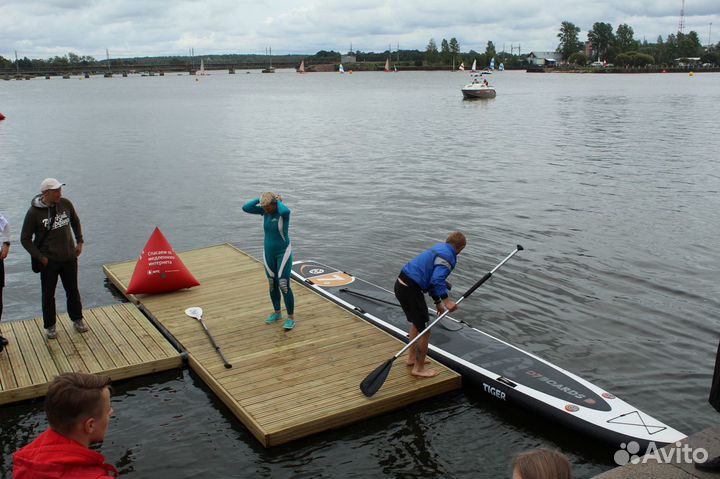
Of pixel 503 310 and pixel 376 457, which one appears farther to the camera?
pixel 503 310

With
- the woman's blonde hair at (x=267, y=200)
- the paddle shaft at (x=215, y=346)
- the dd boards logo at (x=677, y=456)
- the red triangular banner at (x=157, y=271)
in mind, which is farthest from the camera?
the red triangular banner at (x=157, y=271)

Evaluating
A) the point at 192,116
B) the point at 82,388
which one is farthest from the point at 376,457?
the point at 192,116

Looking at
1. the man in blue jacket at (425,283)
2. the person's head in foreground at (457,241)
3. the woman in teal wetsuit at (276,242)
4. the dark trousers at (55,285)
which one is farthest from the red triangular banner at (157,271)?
the person's head in foreground at (457,241)

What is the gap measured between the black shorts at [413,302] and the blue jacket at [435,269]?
0.17 m

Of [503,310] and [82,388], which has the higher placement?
[82,388]

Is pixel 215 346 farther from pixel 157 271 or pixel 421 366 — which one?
pixel 421 366

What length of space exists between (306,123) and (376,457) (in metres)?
48.5

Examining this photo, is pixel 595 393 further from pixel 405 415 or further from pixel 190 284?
pixel 190 284

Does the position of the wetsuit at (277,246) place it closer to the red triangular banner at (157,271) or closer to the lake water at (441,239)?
the lake water at (441,239)

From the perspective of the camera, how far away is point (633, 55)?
19088cm

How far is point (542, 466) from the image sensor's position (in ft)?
9.05

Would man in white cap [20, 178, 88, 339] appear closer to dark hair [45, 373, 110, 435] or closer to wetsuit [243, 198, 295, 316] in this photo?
wetsuit [243, 198, 295, 316]

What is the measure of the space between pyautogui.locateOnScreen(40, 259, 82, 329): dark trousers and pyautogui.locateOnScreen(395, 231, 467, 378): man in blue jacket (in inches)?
195

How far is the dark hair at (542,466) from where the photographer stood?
9.00 feet
